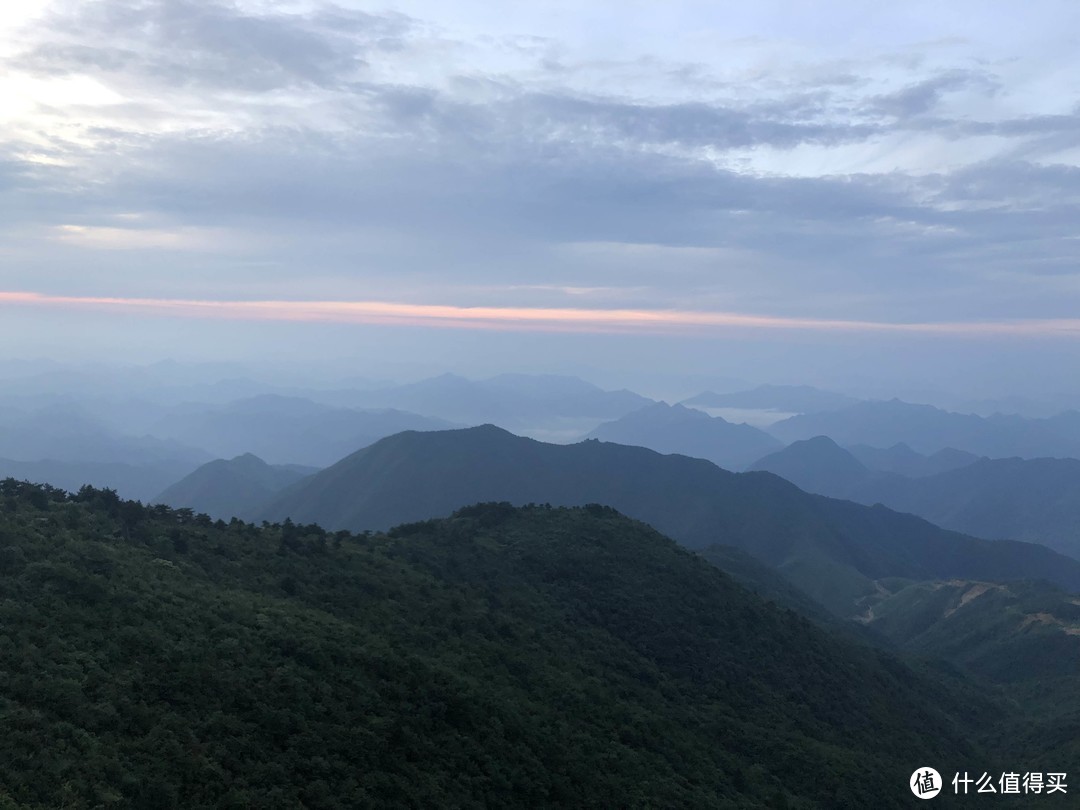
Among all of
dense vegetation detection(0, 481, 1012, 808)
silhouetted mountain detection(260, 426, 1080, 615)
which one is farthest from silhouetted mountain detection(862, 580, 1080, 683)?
silhouetted mountain detection(260, 426, 1080, 615)

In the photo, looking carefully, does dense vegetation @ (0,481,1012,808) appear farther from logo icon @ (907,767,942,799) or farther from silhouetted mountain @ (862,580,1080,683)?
silhouetted mountain @ (862,580,1080,683)

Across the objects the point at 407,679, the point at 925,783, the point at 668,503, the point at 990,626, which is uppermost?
the point at 407,679

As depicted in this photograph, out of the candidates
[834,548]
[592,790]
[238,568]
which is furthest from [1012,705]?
[834,548]

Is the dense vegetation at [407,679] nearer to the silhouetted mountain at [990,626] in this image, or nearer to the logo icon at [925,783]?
the logo icon at [925,783]

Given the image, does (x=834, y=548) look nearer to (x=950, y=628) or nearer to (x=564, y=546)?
(x=950, y=628)

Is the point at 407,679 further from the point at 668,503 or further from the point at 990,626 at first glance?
the point at 668,503

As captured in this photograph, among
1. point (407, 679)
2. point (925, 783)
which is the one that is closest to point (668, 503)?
point (925, 783)

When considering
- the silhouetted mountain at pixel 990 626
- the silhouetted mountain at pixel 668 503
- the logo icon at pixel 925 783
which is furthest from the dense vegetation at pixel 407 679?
the silhouetted mountain at pixel 668 503
